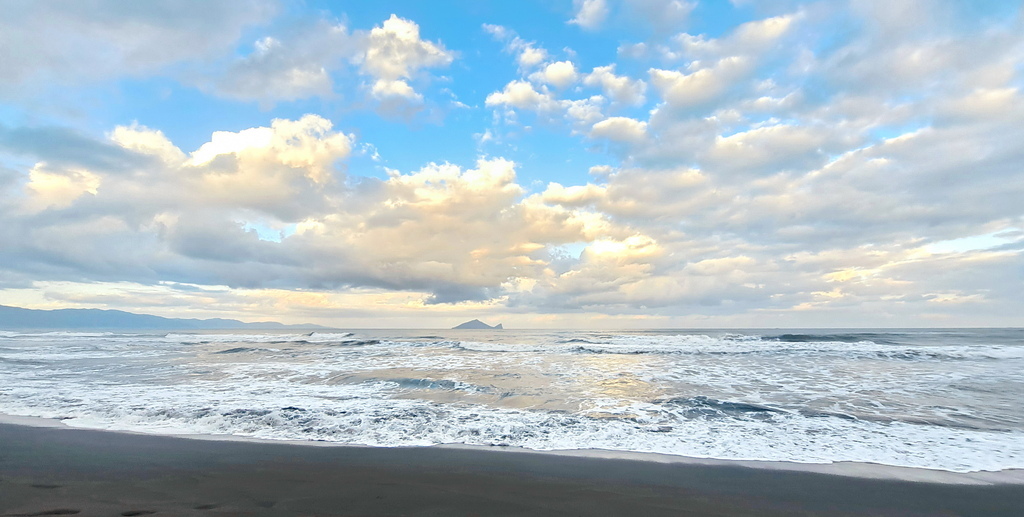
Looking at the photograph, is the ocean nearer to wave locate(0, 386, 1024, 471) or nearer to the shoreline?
wave locate(0, 386, 1024, 471)

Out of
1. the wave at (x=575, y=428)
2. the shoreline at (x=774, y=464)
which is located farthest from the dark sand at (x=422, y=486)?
the wave at (x=575, y=428)

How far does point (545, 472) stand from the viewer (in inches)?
231

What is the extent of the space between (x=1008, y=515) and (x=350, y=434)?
28.9 feet

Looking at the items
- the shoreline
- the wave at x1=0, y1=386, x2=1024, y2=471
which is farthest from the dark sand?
the wave at x1=0, y1=386, x2=1024, y2=471

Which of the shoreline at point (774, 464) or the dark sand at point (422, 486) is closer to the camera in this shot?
the dark sand at point (422, 486)

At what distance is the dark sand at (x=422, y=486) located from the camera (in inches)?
185

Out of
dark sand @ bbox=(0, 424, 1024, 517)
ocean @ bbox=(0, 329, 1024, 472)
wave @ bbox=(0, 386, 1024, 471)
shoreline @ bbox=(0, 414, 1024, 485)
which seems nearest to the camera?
dark sand @ bbox=(0, 424, 1024, 517)

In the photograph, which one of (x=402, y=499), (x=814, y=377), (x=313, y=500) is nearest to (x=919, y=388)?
(x=814, y=377)

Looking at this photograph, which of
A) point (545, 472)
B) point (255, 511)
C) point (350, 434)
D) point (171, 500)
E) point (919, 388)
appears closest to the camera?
point (255, 511)

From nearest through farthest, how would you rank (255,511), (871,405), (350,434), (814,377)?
(255,511), (350,434), (871,405), (814,377)

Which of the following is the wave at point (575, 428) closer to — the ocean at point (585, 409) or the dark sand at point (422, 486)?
the ocean at point (585, 409)

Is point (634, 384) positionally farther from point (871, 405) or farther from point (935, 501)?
point (935, 501)

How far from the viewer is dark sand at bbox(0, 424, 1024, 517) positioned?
4711mm

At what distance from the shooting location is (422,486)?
5316 mm
